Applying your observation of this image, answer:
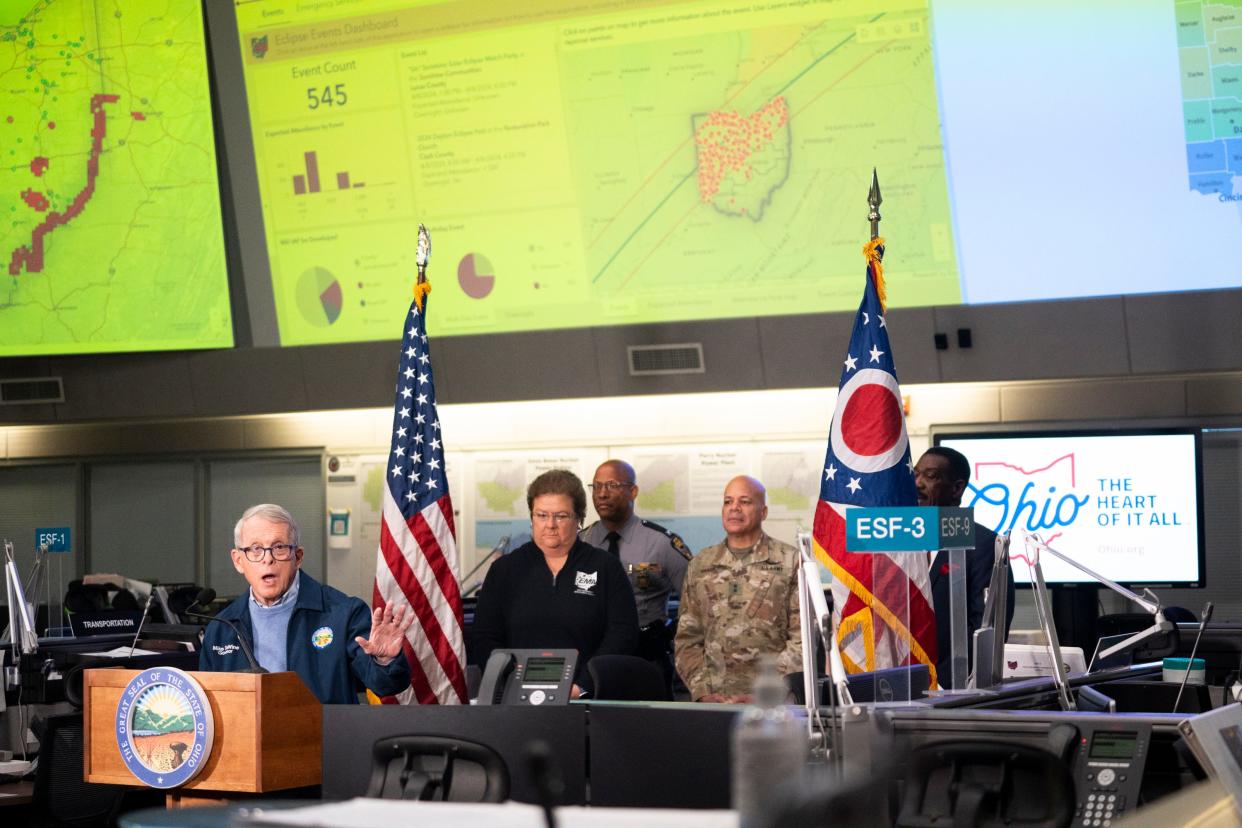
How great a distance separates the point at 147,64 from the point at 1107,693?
265 inches

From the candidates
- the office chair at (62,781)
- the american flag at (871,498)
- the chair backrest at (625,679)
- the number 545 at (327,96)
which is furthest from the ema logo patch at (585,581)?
the number 545 at (327,96)

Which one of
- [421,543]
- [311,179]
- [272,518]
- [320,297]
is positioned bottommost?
[421,543]

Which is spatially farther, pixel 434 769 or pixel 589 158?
pixel 589 158

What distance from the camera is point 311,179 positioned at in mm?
8516

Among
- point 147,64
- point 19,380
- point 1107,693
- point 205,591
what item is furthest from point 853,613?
point 19,380

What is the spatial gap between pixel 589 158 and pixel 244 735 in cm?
511

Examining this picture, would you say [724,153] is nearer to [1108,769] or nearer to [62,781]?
[62,781]

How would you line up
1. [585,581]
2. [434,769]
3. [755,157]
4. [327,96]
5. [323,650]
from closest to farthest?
[434,769] < [323,650] < [585,581] < [755,157] < [327,96]

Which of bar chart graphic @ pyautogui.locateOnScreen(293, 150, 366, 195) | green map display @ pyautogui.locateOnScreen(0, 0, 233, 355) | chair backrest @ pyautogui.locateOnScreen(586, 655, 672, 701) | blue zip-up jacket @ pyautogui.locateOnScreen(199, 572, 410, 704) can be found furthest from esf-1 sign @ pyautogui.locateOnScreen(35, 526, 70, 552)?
Result: chair backrest @ pyautogui.locateOnScreen(586, 655, 672, 701)

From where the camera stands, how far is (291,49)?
8.42 m

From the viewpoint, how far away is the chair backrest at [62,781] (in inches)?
177

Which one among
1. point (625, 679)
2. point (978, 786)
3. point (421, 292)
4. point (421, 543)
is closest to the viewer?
point (978, 786)

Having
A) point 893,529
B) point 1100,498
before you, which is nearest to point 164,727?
point 893,529

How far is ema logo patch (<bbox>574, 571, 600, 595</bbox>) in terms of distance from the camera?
5.00 metres
